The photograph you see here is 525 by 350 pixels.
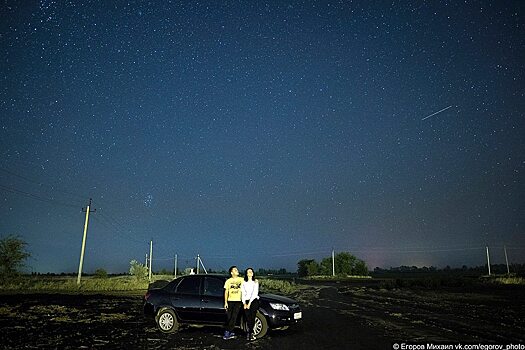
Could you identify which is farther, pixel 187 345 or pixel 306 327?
pixel 306 327

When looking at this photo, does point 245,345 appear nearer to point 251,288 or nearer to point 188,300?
point 251,288

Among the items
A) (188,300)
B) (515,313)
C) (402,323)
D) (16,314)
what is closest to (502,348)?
(402,323)

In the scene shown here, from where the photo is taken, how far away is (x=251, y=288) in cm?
976

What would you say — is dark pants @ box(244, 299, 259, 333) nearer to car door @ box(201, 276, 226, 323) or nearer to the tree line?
car door @ box(201, 276, 226, 323)

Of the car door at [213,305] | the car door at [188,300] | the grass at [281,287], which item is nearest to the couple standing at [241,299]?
the car door at [213,305]

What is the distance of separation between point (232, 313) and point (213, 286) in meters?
1.44

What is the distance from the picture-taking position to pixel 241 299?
385 inches

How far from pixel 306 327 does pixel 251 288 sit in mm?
3539

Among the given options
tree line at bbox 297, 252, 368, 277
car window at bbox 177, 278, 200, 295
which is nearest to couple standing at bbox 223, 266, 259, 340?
car window at bbox 177, 278, 200, 295

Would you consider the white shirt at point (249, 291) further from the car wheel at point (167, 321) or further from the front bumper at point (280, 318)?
the car wheel at point (167, 321)

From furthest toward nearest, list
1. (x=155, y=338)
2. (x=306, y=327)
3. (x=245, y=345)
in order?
(x=306, y=327)
(x=155, y=338)
(x=245, y=345)

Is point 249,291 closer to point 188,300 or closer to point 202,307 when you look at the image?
point 202,307

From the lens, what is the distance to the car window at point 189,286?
11098 millimetres

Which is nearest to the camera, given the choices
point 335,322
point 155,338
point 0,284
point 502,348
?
point 502,348
